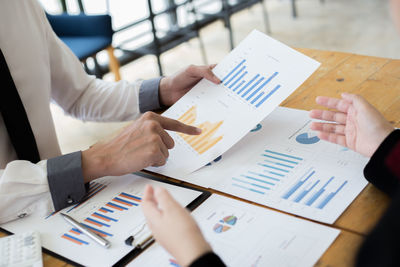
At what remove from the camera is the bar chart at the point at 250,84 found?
1.11 m

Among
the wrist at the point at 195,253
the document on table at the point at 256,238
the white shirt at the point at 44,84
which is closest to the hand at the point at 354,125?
the document on table at the point at 256,238

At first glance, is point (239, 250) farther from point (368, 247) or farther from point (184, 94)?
point (184, 94)

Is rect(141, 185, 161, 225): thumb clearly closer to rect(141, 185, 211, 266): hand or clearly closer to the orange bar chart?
rect(141, 185, 211, 266): hand

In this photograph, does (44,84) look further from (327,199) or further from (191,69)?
(327,199)

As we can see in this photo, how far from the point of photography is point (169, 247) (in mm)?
702

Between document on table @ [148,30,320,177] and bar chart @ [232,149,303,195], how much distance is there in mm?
86

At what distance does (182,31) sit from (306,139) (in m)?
3.04

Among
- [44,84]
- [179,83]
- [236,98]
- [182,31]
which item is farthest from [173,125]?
[182,31]

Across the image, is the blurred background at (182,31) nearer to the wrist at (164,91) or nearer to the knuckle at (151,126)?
the wrist at (164,91)

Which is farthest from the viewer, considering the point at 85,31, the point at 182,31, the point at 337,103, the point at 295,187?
the point at 182,31

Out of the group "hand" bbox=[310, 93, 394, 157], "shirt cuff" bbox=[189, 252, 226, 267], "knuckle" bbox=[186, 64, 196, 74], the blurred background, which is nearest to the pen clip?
"shirt cuff" bbox=[189, 252, 226, 267]

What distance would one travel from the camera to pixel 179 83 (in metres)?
1.36

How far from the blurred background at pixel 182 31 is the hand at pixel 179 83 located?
5.42ft

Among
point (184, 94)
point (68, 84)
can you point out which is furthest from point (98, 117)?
point (184, 94)
